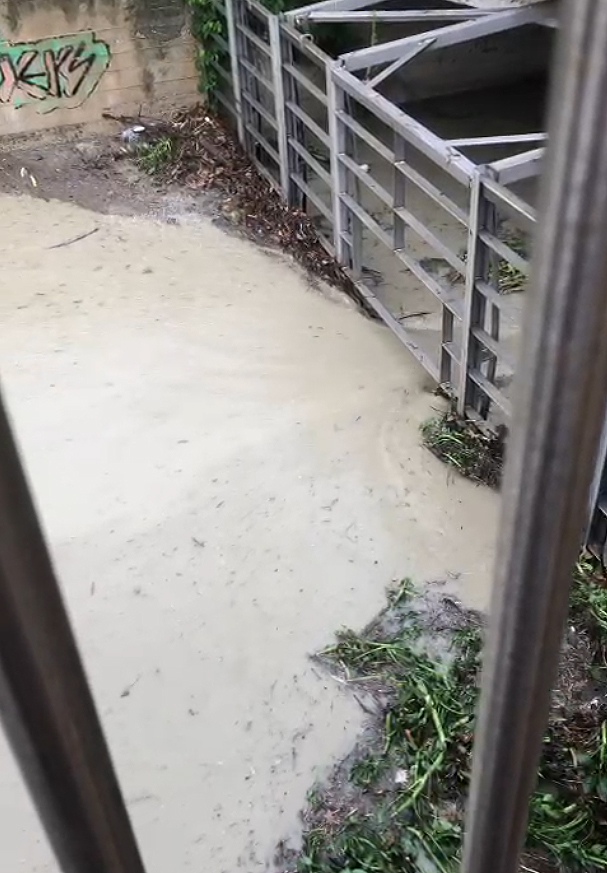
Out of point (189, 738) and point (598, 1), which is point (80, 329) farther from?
point (598, 1)

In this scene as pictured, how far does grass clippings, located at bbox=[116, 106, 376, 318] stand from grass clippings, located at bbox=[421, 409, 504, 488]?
35.3 inches

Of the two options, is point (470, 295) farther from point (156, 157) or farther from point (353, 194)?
point (156, 157)

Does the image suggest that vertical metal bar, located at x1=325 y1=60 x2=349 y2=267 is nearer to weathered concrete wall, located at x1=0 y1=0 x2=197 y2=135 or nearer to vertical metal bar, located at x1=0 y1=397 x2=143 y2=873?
weathered concrete wall, located at x1=0 y1=0 x2=197 y2=135

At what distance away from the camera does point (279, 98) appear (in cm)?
450

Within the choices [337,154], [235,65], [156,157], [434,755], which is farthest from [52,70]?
[434,755]

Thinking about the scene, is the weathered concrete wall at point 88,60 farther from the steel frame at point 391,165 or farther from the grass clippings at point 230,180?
the steel frame at point 391,165

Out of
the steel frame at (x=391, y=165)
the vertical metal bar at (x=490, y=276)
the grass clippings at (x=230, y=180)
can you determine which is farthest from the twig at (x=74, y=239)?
the vertical metal bar at (x=490, y=276)

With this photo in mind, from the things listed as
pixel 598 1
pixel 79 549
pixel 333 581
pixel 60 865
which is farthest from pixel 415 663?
pixel 598 1

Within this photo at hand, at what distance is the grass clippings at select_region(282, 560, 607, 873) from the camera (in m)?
2.18

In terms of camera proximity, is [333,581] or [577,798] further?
[333,581]

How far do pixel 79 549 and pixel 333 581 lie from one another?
33.6 inches

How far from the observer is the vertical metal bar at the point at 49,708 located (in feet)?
1.72

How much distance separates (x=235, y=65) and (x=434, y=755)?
13.4 feet

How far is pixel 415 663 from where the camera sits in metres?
2.61
